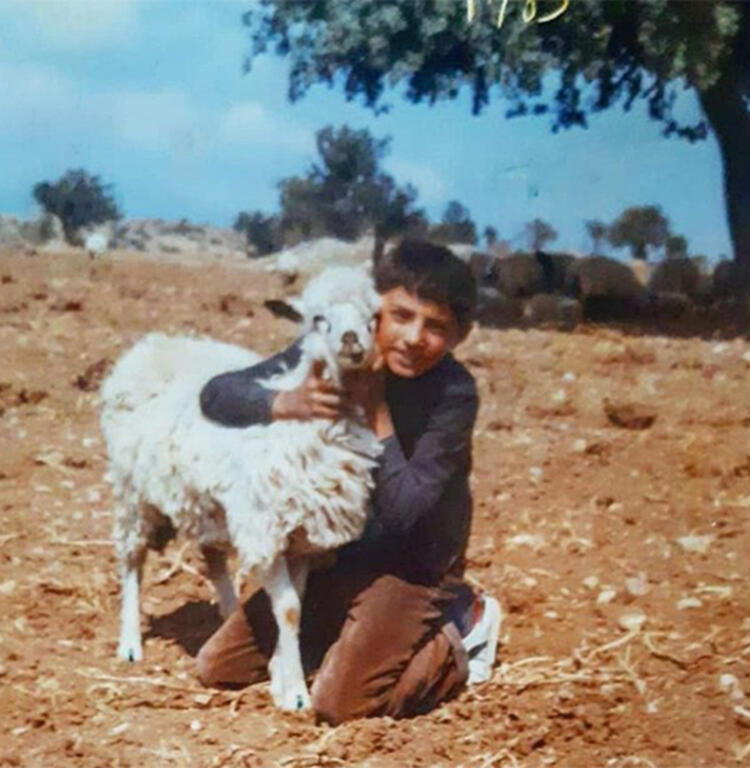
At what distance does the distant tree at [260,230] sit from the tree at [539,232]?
0.30m

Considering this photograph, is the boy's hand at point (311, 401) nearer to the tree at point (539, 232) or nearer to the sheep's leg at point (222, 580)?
the sheep's leg at point (222, 580)

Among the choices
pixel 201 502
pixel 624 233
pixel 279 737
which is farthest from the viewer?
pixel 624 233

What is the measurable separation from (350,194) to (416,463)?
0.32m

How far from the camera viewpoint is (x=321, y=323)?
152 cm

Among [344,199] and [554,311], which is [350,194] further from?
[554,311]

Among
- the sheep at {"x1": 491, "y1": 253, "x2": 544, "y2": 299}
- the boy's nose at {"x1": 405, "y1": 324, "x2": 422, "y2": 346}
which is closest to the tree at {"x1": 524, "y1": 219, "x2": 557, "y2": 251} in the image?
the sheep at {"x1": 491, "y1": 253, "x2": 544, "y2": 299}

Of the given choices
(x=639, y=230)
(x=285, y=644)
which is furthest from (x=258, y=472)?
(x=639, y=230)

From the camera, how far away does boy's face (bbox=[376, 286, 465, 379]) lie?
1.52 meters

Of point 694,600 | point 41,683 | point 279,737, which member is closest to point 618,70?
point 694,600

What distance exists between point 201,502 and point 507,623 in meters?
0.39

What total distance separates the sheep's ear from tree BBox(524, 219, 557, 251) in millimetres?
295

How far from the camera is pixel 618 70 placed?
67.0 inches

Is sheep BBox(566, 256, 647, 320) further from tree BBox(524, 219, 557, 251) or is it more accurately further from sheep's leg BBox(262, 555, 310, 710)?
sheep's leg BBox(262, 555, 310, 710)

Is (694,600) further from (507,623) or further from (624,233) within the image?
(624,233)
